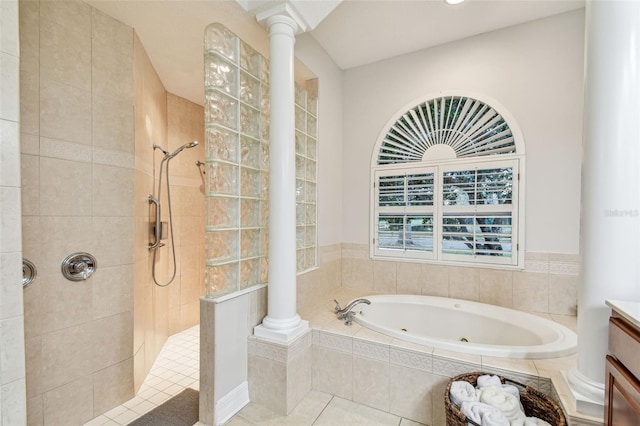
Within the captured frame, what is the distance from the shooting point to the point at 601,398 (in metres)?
1.15

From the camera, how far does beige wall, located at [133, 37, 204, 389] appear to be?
2098 millimetres

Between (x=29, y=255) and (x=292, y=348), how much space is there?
1.49m

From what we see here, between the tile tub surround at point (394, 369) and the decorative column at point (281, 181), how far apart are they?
0.56 ft

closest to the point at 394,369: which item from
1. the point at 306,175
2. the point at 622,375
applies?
the point at 622,375

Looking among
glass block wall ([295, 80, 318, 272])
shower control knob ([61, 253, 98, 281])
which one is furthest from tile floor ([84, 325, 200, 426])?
glass block wall ([295, 80, 318, 272])

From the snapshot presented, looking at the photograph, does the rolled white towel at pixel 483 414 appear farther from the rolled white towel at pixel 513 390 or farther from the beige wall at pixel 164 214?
the beige wall at pixel 164 214

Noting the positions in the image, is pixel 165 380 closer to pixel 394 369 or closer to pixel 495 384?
pixel 394 369

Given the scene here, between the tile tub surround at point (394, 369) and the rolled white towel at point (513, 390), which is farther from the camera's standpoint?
the tile tub surround at point (394, 369)

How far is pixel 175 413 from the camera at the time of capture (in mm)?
1832

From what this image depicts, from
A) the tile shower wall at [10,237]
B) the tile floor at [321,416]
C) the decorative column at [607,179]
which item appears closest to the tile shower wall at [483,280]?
the decorative column at [607,179]

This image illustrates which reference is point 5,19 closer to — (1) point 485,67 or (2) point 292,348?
Answer: (2) point 292,348

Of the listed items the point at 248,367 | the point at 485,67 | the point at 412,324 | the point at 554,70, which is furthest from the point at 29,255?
the point at 554,70

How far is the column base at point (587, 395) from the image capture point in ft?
3.80

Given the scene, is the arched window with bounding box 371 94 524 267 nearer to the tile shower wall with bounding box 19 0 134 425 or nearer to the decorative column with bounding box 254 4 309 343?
the decorative column with bounding box 254 4 309 343
